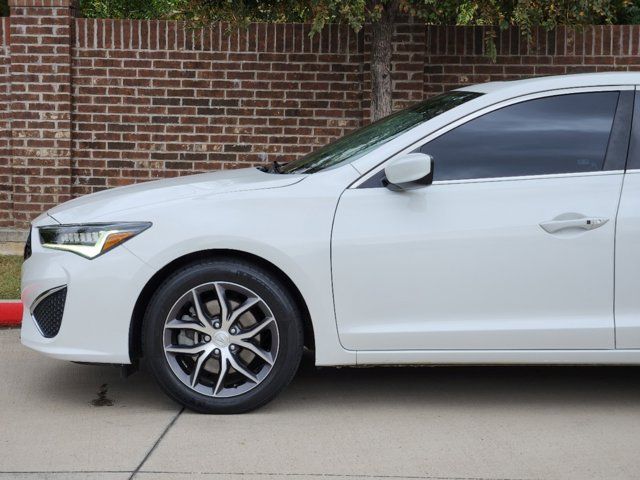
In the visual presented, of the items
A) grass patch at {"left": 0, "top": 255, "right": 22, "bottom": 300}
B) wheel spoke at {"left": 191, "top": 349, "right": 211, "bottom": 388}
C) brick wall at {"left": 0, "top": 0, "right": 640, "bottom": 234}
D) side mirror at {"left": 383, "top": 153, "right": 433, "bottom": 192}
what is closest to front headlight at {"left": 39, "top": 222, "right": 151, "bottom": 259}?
wheel spoke at {"left": 191, "top": 349, "right": 211, "bottom": 388}

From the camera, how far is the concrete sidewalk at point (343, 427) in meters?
4.82

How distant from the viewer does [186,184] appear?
235 inches

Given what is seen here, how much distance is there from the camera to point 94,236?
559 cm

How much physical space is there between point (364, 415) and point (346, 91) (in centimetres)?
585

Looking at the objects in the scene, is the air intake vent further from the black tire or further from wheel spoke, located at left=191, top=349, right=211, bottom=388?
wheel spoke, located at left=191, top=349, right=211, bottom=388

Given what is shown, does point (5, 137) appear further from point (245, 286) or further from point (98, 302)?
point (245, 286)

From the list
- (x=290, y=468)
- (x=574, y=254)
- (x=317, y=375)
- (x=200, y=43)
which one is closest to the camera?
(x=290, y=468)

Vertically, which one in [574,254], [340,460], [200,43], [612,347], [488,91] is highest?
[200,43]

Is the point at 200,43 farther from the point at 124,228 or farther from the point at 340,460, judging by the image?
the point at 340,460

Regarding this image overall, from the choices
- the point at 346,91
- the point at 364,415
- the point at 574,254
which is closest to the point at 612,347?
the point at 574,254

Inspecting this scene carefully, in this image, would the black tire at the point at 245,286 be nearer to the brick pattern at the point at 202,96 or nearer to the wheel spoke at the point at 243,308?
the wheel spoke at the point at 243,308

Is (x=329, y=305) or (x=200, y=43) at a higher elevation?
(x=200, y=43)

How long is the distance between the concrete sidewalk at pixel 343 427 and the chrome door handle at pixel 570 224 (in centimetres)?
101

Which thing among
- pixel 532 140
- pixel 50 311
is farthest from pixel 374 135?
pixel 50 311
